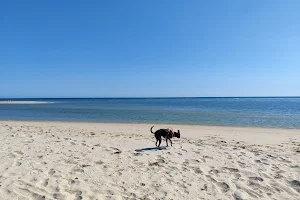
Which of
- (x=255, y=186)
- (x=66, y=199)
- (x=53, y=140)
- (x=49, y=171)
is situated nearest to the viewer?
(x=66, y=199)

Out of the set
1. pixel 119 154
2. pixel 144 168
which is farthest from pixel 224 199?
pixel 119 154

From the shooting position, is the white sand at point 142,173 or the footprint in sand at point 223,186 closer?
the white sand at point 142,173

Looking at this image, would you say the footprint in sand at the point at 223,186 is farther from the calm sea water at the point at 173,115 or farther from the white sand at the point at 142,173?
the calm sea water at the point at 173,115

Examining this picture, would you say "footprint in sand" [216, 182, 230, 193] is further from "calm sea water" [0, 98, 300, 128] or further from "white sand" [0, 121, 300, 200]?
"calm sea water" [0, 98, 300, 128]

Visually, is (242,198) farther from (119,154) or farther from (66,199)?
(119,154)

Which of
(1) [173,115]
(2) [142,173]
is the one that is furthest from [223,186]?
(1) [173,115]

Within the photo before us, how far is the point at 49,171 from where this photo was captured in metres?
6.19

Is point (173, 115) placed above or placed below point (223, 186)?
below

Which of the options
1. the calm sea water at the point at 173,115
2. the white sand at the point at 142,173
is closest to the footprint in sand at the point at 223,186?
the white sand at the point at 142,173

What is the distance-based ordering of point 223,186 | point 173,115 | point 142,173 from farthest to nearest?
point 173,115
point 142,173
point 223,186

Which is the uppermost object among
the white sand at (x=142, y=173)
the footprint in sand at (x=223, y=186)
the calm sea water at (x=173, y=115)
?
the white sand at (x=142, y=173)

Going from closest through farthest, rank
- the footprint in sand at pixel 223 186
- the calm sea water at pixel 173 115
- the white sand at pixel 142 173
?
1. the white sand at pixel 142 173
2. the footprint in sand at pixel 223 186
3. the calm sea water at pixel 173 115

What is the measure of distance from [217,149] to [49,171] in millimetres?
6234

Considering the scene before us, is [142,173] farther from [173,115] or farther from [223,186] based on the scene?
[173,115]
